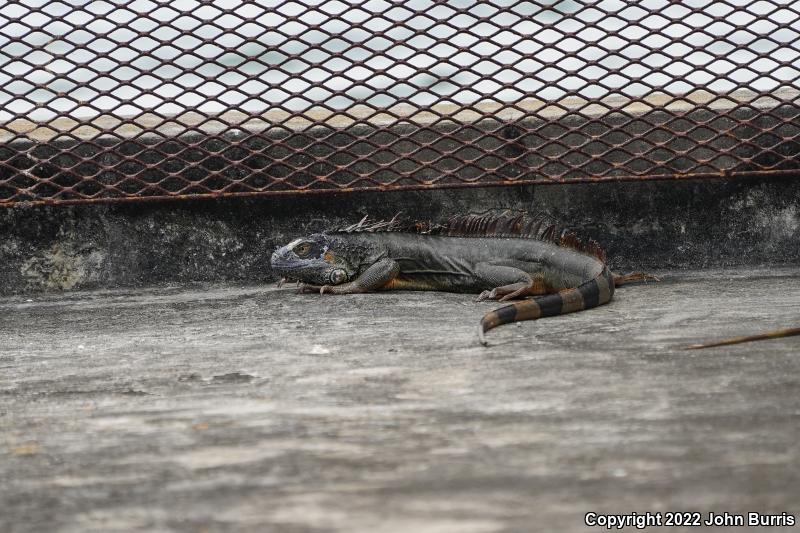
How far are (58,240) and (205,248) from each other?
2.47 ft

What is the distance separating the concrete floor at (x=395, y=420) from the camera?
2178 millimetres

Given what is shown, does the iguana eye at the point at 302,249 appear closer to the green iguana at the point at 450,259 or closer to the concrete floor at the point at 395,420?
the green iguana at the point at 450,259

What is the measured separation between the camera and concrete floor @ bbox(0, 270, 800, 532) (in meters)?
2.18

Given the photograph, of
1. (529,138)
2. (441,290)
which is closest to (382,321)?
(441,290)

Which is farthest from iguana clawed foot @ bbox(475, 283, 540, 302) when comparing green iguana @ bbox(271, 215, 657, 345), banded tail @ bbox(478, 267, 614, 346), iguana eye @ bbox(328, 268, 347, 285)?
iguana eye @ bbox(328, 268, 347, 285)

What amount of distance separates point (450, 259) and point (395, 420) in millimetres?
2693

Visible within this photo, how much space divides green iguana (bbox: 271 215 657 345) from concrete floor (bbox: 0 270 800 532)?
0.71 metres

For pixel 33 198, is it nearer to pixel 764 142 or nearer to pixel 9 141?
pixel 9 141

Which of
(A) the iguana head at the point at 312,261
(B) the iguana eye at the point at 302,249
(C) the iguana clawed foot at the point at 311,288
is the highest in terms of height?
(B) the iguana eye at the point at 302,249

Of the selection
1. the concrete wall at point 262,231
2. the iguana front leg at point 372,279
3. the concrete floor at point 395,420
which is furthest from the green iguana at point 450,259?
the concrete floor at point 395,420

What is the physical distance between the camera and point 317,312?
185 inches

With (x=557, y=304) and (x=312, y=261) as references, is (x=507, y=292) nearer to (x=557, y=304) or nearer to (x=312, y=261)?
(x=557, y=304)

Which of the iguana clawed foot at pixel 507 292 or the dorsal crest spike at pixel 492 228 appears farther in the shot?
the dorsal crest spike at pixel 492 228

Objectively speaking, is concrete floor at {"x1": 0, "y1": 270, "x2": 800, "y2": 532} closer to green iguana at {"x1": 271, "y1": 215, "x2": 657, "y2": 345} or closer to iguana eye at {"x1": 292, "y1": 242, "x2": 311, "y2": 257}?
green iguana at {"x1": 271, "y1": 215, "x2": 657, "y2": 345}
